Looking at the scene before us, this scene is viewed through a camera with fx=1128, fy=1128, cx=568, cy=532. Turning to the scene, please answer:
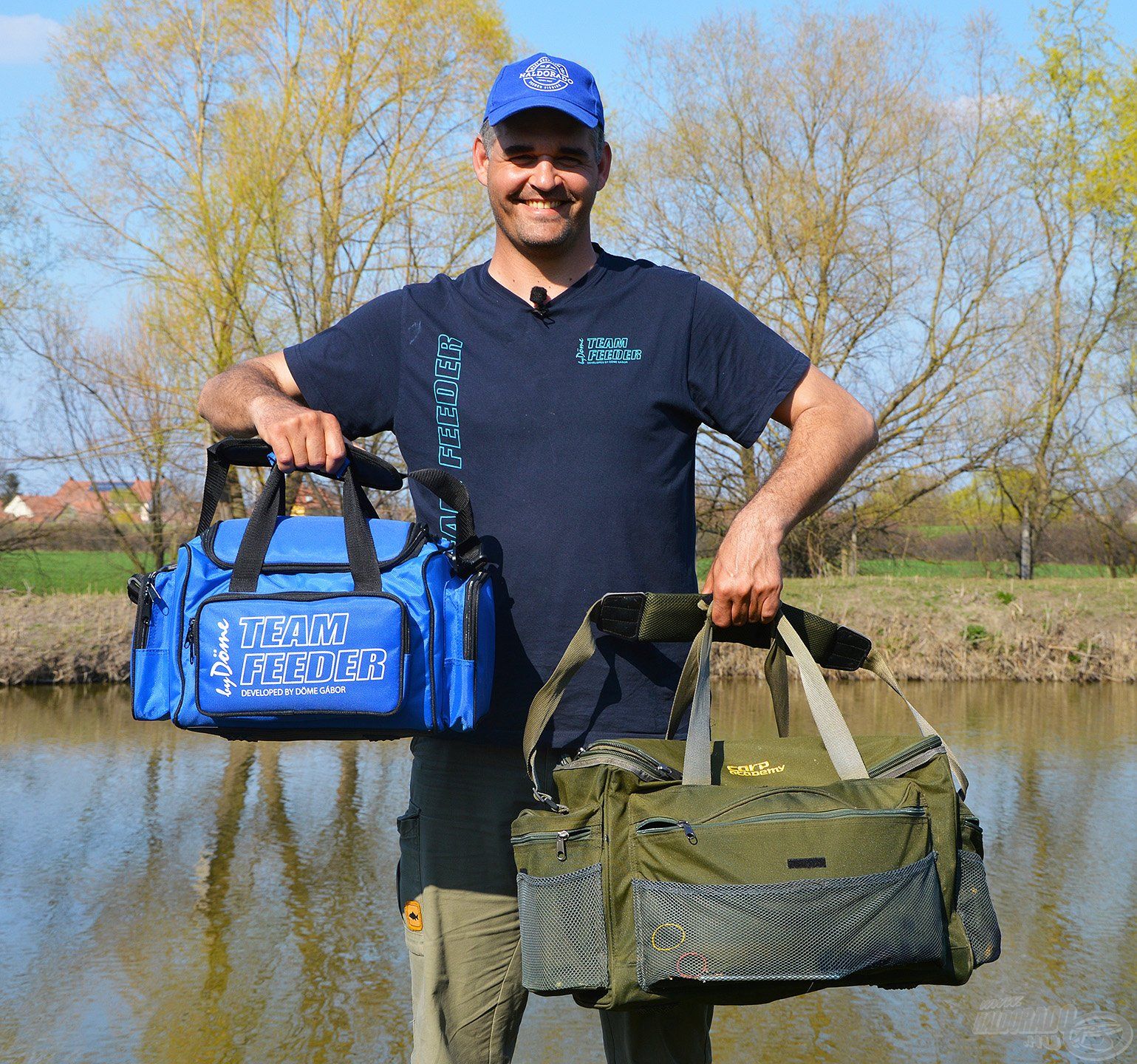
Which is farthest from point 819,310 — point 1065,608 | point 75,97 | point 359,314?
point 359,314

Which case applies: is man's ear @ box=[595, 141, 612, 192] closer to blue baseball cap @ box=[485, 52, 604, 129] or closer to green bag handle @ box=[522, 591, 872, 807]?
blue baseball cap @ box=[485, 52, 604, 129]

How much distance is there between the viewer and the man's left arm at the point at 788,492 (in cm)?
176

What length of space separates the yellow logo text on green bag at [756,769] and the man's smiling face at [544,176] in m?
0.96

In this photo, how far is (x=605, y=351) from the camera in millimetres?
2002

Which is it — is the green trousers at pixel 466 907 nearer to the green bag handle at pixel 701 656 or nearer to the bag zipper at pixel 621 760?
the green bag handle at pixel 701 656

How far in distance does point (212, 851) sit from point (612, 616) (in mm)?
3437

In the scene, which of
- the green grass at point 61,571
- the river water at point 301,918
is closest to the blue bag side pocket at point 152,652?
the river water at point 301,918

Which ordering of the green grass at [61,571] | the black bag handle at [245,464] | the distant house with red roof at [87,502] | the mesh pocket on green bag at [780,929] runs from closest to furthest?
the mesh pocket on green bag at [780,929] < the black bag handle at [245,464] < the green grass at [61,571] < the distant house with red roof at [87,502]

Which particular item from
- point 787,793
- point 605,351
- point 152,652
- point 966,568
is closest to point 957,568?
point 966,568

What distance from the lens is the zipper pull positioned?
1694 mm

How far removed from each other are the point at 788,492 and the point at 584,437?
0.36 metres

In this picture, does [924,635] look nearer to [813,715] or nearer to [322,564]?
[813,715]

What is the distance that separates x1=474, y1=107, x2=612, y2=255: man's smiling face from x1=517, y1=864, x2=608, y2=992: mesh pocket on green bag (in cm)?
109

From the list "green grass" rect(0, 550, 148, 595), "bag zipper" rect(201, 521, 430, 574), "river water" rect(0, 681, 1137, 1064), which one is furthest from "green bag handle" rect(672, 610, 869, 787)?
"green grass" rect(0, 550, 148, 595)
